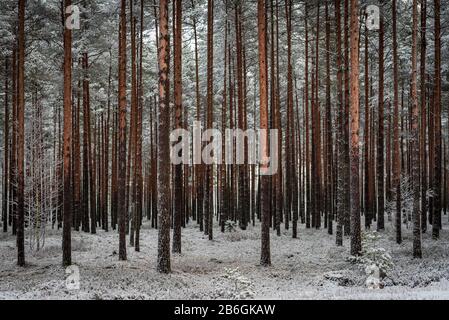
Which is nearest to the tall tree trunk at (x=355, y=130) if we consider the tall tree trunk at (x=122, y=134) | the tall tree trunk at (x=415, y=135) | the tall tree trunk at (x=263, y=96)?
the tall tree trunk at (x=415, y=135)

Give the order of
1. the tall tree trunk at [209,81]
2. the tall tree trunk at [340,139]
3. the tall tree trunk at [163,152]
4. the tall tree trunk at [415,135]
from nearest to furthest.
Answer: the tall tree trunk at [163,152] < the tall tree trunk at [415,135] < the tall tree trunk at [340,139] < the tall tree trunk at [209,81]

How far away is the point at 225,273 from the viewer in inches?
456

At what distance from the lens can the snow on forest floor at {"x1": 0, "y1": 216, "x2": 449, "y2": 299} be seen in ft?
31.1

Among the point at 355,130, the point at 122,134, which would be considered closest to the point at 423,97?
the point at 355,130

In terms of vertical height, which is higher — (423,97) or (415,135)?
(423,97)

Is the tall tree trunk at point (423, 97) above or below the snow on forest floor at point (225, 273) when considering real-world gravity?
above

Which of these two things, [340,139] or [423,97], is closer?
[340,139]

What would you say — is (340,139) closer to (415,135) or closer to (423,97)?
(415,135)

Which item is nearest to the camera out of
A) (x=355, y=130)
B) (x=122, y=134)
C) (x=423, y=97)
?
(x=355, y=130)

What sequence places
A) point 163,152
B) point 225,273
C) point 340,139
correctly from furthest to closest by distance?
1. point 340,139
2. point 163,152
3. point 225,273

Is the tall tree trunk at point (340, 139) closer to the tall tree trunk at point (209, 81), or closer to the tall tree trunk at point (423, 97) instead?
the tall tree trunk at point (423, 97)

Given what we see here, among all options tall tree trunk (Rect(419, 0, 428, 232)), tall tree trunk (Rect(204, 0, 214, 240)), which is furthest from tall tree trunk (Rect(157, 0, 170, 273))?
tall tree trunk (Rect(419, 0, 428, 232))

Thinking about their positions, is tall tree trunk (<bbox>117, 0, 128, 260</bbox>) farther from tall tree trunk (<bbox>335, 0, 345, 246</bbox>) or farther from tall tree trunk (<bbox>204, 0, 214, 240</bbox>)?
tall tree trunk (<bbox>335, 0, 345, 246</bbox>)

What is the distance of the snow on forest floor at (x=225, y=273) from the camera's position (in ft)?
31.1
